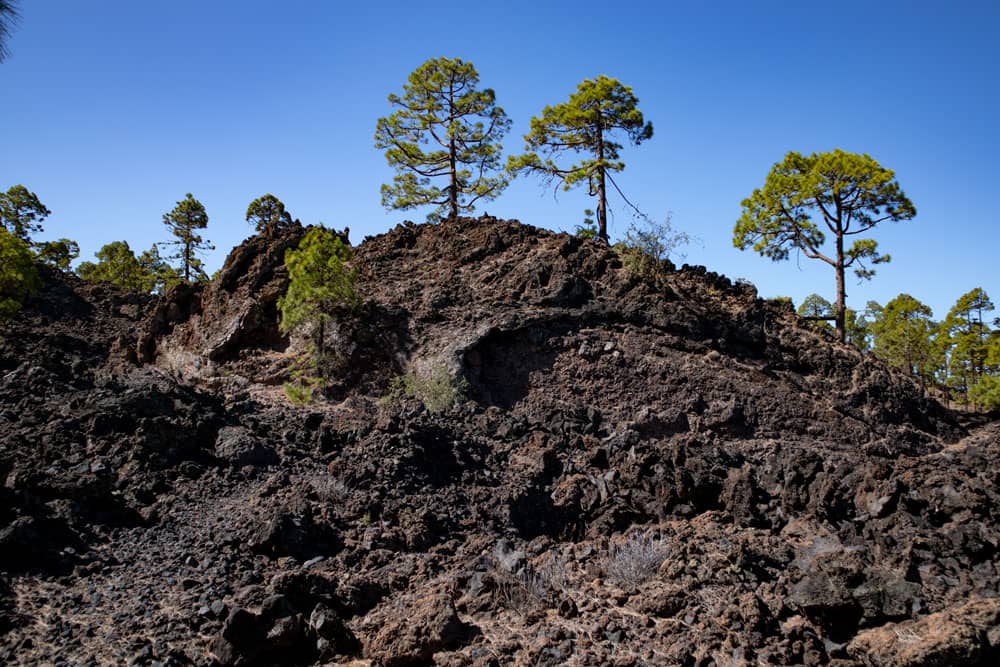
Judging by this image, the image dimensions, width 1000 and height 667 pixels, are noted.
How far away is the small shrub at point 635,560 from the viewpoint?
930cm

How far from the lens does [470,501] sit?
478 inches

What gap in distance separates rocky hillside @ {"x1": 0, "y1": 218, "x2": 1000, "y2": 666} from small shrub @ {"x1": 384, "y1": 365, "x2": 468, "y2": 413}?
0.27m

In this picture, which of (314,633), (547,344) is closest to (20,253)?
(547,344)

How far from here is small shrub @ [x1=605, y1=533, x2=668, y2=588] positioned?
9.30 meters

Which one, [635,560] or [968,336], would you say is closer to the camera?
[635,560]

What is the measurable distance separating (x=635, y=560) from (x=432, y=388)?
27.0ft

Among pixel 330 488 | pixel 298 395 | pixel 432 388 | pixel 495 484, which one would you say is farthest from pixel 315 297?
pixel 495 484

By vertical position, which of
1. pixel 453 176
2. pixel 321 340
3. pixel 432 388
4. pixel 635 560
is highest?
pixel 453 176

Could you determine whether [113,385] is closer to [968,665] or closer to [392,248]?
[392,248]

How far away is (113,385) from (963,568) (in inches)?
649

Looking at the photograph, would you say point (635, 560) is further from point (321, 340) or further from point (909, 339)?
point (909, 339)

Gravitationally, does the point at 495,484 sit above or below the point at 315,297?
below

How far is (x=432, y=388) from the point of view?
1666 centimetres

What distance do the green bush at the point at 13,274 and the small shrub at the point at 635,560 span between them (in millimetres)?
19842
